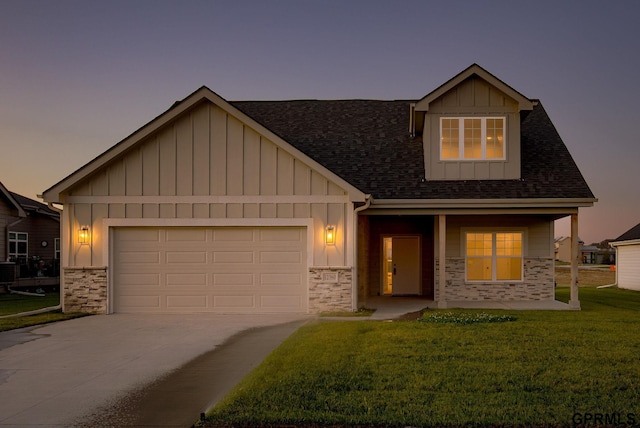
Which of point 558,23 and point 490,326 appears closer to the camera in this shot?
point 490,326

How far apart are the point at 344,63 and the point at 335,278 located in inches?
612

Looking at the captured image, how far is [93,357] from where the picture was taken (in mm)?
7758

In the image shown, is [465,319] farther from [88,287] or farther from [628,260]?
[628,260]

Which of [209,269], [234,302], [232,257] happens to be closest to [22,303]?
[209,269]

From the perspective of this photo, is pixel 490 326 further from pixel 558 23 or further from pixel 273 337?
pixel 558 23

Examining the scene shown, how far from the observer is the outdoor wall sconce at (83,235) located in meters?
12.7

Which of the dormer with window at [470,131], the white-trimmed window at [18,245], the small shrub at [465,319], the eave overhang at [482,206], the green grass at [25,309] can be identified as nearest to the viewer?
the small shrub at [465,319]

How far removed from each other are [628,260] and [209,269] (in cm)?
2171

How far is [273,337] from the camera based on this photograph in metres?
9.35

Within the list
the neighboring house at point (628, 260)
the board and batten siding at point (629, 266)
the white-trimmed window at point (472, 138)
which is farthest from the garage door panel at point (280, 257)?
the board and batten siding at point (629, 266)

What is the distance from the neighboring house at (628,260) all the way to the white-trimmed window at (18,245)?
93.3 feet

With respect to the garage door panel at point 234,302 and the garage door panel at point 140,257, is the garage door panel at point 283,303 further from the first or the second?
the garage door panel at point 140,257

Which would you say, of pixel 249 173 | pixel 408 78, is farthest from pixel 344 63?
pixel 249 173

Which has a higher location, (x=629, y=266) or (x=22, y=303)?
(x=629, y=266)
